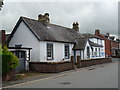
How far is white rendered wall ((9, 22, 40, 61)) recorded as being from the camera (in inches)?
919

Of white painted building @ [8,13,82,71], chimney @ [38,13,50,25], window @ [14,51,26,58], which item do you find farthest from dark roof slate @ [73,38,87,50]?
window @ [14,51,26,58]

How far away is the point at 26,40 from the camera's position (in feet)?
79.4

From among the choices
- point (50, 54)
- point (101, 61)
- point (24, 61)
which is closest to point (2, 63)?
point (24, 61)

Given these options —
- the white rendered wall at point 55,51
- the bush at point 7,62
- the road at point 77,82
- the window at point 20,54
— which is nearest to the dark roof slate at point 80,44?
the white rendered wall at point 55,51

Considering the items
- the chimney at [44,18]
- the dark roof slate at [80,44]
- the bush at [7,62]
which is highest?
the chimney at [44,18]

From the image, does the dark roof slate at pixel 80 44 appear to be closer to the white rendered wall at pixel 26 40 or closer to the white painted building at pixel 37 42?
the white painted building at pixel 37 42

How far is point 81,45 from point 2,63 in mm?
17517

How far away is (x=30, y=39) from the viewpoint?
23891 millimetres

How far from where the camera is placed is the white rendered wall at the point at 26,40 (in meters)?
23.3

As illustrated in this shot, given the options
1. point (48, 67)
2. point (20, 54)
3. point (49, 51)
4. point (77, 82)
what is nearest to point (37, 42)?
point (49, 51)

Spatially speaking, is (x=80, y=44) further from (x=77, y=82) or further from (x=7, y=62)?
(x=77, y=82)

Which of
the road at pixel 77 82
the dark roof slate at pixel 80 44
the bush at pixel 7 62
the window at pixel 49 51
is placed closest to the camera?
the road at pixel 77 82

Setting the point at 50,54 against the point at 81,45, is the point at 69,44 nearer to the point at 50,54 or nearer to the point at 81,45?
the point at 81,45

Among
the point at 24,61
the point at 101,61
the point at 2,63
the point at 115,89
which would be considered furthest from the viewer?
the point at 101,61
